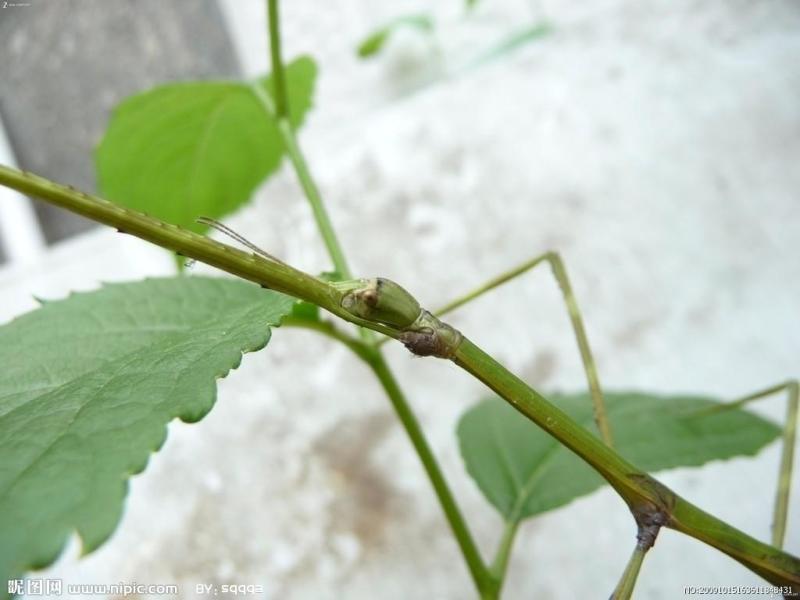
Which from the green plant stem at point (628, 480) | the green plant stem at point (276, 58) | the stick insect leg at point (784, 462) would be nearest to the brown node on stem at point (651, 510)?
the green plant stem at point (628, 480)

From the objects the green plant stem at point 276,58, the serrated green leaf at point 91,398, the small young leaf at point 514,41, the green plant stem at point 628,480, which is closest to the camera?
the serrated green leaf at point 91,398

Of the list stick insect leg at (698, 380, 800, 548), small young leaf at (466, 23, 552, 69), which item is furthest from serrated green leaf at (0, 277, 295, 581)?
small young leaf at (466, 23, 552, 69)

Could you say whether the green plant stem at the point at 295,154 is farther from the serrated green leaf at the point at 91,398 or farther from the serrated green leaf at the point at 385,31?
the serrated green leaf at the point at 385,31

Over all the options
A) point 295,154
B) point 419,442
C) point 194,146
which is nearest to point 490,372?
point 419,442

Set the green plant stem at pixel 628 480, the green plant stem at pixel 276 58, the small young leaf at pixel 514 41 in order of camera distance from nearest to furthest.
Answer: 1. the green plant stem at pixel 628 480
2. the green plant stem at pixel 276 58
3. the small young leaf at pixel 514 41

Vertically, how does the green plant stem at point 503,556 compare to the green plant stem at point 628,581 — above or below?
above

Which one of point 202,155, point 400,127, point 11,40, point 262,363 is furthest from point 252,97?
point 11,40
